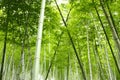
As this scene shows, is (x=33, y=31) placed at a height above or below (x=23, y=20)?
below

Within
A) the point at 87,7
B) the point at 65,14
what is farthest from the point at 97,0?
the point at 65,14

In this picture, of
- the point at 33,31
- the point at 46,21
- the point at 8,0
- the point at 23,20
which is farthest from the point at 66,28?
the point at 8,0

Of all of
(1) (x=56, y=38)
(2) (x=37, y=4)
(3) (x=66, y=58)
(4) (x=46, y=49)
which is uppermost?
(2) (x=37, y=4)

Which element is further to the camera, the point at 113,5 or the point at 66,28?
the point at 66,28

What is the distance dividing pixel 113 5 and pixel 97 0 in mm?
552

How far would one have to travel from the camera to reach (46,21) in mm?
6602

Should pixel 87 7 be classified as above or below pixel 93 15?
above

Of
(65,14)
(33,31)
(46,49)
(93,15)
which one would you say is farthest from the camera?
(46,49)

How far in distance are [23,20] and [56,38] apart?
2650 millimetres

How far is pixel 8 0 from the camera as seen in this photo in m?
5.41

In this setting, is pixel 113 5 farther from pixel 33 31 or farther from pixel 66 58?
pixel 66 58

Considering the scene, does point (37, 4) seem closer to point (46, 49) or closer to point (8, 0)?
point (8, 0)

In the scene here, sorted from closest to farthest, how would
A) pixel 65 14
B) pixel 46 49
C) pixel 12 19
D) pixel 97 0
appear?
1. pixel 97 0
2. pixel 12 19
3. pixel 65 14
4. pixel 46 49

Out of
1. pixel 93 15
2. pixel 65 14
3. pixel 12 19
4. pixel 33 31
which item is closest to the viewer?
pixel 12 19
